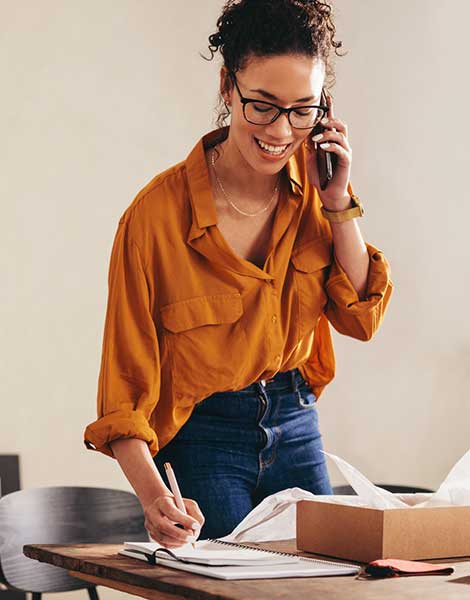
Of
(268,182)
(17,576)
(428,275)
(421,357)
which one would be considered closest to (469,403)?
(421,357)

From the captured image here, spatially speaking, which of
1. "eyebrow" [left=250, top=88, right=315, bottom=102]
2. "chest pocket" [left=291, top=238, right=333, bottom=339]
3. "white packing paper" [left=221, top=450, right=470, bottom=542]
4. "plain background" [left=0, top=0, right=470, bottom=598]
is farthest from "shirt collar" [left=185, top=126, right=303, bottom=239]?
"plain background" [left=0, top=0, right=470, bottom=598]

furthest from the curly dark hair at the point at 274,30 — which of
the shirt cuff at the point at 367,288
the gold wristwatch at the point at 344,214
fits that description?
the shirt cuff at the point at 367,288

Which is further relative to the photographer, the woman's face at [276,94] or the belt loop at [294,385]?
the belt loop at [294,385]

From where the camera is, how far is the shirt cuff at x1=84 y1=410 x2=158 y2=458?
4.59ft

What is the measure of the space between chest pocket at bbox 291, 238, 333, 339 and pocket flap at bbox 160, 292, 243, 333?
0.40ft

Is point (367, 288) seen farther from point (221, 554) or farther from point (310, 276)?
point (221, 554)

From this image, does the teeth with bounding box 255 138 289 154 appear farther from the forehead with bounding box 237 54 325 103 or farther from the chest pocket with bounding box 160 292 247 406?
the chest pocket with bounding box 160 292 247 406

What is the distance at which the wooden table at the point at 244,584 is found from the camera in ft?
Result: 2.96

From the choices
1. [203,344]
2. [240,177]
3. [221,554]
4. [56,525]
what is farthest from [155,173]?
[221,554]

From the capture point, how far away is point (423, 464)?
3781mm

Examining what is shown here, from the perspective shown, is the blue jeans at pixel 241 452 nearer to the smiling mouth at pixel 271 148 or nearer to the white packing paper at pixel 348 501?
the white packing paper at pixel 348 501

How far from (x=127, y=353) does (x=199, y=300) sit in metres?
0.14

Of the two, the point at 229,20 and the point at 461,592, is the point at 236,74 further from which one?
the point at 461,592

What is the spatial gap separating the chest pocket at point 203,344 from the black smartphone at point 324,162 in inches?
9.4
